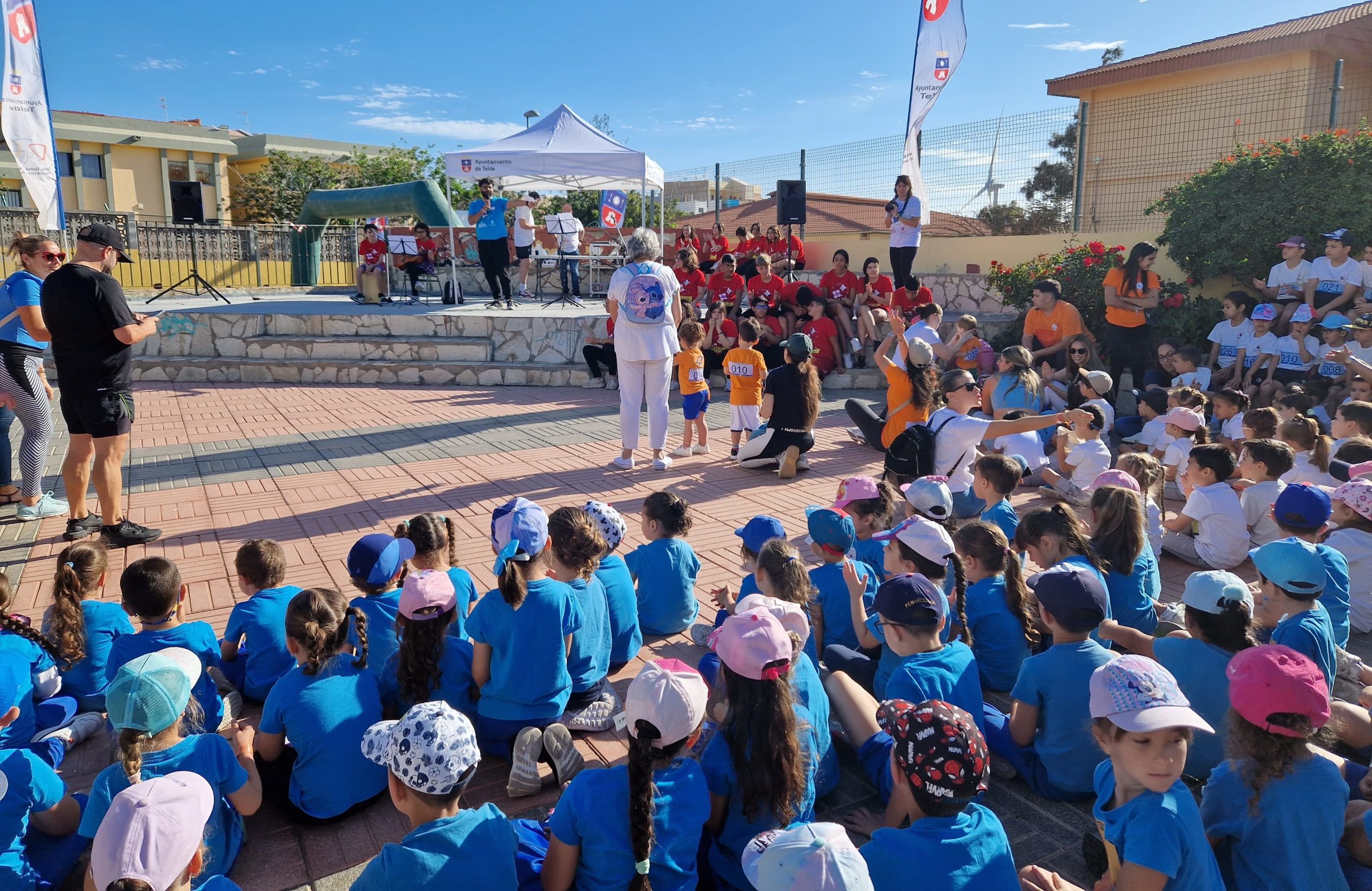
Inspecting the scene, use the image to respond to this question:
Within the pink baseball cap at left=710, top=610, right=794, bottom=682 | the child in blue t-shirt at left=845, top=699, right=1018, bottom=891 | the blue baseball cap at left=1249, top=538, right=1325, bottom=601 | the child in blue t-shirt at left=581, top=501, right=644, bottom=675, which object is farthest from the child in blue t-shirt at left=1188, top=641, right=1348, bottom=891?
the child in blue t-shirt at left=581, top=501, right=644, bottom=675

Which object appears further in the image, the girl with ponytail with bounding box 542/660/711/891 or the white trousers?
the white trousers

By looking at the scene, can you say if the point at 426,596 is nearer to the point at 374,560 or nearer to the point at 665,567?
the point at 374,560

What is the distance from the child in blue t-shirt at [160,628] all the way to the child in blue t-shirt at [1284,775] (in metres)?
3.10

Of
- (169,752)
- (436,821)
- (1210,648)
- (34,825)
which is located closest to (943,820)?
(436,821)

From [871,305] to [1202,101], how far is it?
705cm

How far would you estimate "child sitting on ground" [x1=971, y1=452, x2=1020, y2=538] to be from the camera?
173 inches

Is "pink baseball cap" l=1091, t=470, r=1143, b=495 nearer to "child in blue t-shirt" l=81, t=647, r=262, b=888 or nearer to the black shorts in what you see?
"child in blue t-shirt" l=81, t=647, r=262, b=888

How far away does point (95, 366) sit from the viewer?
507 centimetres

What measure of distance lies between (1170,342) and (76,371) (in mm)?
9563

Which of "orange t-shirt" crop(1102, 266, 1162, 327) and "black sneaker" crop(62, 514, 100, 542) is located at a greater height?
"orange t-shirt" crop(1102, 266, 1162, 327)

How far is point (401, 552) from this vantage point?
10.7 ft

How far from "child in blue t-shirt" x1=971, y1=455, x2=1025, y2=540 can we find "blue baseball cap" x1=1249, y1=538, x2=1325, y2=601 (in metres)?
1.39

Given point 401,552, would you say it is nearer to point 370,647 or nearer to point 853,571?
point 370,647

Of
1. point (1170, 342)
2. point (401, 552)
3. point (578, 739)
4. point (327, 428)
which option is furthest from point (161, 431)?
point (1170, 342)
